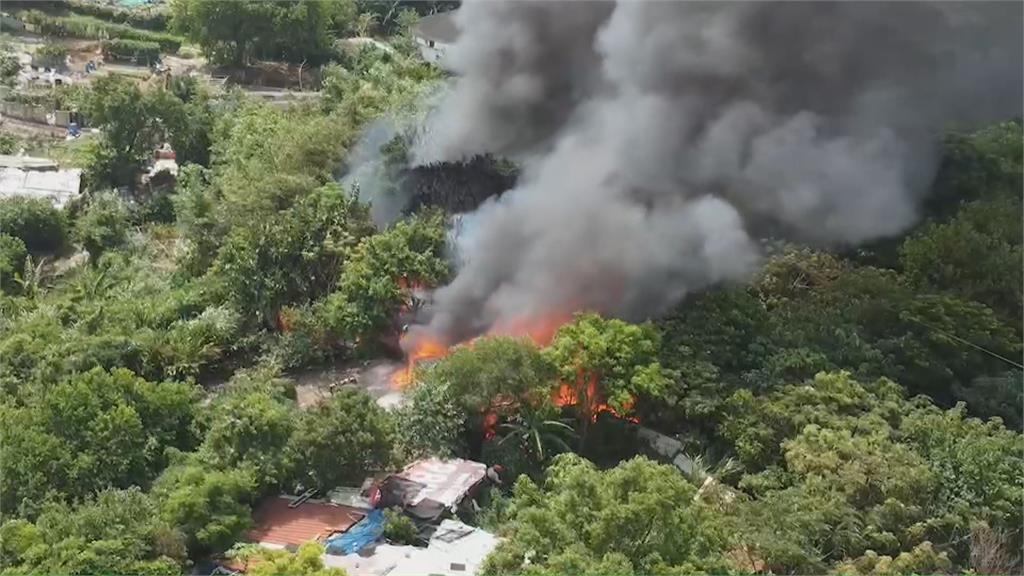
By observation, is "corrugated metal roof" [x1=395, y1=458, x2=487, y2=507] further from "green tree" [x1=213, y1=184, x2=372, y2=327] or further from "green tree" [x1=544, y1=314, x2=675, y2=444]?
"green tree" [x1=213, y1=184, x2=372, y2=327]

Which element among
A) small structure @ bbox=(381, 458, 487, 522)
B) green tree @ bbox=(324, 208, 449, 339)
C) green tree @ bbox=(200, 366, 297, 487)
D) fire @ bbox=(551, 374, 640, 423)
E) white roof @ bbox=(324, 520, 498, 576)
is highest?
green tree @ bbox=(324, 208, 449, 339)

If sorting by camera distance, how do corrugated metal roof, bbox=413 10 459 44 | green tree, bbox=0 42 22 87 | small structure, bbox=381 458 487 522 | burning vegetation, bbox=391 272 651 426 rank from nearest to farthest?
1. small structure, bbox=381 458 487 522
2. burning vegetation, bbox=391 272 651 426
3. green tree, bbox=0 42 22 87
4. corrugated metal roof, bbox=413 10 459 44

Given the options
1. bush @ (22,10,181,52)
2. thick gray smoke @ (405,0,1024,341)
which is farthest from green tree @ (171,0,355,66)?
thick gray smoke @ (405,0,1024,341)

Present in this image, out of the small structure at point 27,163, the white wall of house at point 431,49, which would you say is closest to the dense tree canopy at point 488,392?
the small structure at point 27,163

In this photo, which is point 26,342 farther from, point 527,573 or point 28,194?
point 527,573

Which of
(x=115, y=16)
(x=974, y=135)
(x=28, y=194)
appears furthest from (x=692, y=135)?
(x=115, y=16)
